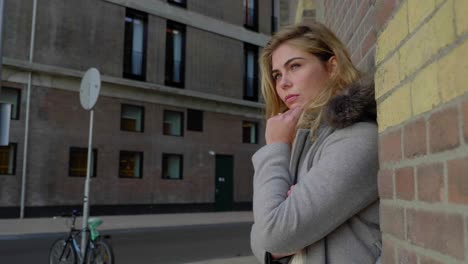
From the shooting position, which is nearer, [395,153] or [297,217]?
[395,153]

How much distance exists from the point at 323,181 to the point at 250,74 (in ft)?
83.2

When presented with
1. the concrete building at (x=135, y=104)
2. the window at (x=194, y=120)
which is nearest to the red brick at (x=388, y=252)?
the concrete building at (x=135, y=104)

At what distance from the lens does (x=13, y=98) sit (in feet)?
57.8

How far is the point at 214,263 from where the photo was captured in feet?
27.2

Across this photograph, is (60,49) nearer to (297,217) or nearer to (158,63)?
(158,63)

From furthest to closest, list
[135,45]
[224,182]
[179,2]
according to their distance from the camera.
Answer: [224,182] → [179,2] → [135,45]

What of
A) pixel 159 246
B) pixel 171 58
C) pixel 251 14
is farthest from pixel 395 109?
pixel 251 14

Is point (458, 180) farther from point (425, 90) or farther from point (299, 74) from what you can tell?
point (299, 74)

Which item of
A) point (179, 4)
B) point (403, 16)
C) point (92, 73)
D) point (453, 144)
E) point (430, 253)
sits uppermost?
point (179, 4)

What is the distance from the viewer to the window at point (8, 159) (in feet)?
56.4

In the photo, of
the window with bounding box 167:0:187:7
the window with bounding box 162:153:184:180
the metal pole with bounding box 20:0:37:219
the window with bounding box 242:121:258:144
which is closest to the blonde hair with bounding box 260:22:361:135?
the metal pole with bounding box 20:0:37:219

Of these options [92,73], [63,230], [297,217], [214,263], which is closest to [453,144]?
[297,217]

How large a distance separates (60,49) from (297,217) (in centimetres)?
1924

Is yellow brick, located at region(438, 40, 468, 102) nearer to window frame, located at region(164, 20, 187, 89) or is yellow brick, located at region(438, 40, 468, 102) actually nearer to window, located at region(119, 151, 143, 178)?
window, located at region(119, 151, 143, 178)
